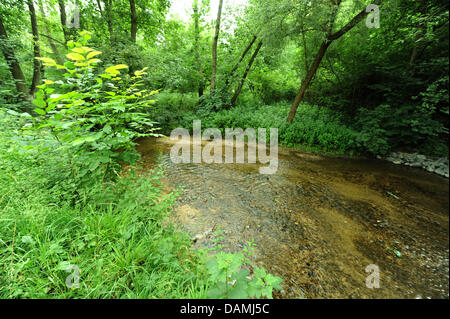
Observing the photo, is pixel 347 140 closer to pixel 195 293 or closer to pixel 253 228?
pixel 253 228

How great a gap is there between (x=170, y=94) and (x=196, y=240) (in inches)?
471

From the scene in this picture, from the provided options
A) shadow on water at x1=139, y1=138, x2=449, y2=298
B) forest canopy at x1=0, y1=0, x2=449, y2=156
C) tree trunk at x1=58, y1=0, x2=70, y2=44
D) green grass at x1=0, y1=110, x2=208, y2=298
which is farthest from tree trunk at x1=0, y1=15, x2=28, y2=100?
green grass at x1=0, y1=110, x2=208, y2=298

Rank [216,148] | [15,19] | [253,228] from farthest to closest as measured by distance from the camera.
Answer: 1. [216,148]
2. [15,19]
3. [253,228]

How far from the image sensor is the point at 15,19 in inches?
240

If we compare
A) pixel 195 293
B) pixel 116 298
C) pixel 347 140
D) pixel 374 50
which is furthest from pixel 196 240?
pixel 374 50

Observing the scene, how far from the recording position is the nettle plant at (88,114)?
52.3 inches

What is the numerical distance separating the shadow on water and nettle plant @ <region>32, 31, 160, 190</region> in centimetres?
154

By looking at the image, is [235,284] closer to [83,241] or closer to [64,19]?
[83,241]

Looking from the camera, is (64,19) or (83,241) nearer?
(83,241)

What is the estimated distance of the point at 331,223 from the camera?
9.68ft

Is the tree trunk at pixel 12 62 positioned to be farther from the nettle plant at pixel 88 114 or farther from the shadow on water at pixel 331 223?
the nettle plant at pixel 88 114

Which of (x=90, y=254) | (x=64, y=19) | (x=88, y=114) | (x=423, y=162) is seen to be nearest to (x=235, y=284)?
(x=90, y=254)

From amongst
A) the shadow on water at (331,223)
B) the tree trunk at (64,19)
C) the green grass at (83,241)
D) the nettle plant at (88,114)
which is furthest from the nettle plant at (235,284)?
the tree trunk at (64,19)

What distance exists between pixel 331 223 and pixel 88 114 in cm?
393
